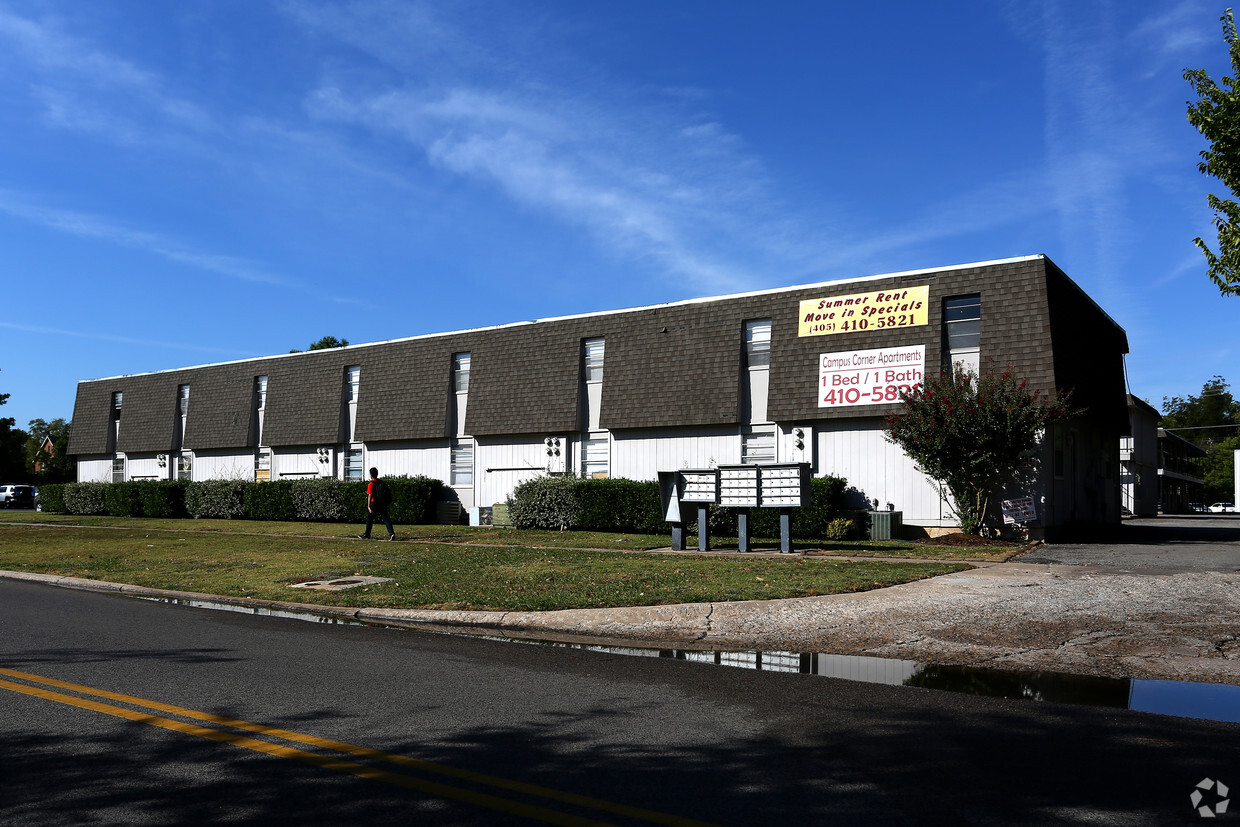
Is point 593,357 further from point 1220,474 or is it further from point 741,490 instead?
point 1220,474

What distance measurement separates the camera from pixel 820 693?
6.80m

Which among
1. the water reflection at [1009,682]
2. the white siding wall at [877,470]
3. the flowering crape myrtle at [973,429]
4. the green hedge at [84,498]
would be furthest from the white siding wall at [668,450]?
the green hedge at [84,498]

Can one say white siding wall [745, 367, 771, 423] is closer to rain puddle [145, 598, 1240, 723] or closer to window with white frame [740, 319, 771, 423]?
window with white frame [740, 319, 771, 423]

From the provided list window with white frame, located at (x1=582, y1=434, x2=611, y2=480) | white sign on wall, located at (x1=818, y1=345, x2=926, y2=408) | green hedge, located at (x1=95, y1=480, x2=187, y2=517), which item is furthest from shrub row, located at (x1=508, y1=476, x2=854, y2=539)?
green hedge, located at (x1=95, y1=480, x2=187, y2=517)

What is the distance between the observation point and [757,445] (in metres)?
25.1

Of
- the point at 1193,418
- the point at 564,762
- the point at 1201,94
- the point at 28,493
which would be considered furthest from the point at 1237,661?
the point at 1193,418

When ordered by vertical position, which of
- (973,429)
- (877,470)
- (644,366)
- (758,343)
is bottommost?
(877,470)

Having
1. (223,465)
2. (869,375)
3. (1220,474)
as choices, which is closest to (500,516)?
(869,375)

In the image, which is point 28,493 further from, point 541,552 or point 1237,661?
point 1237,661

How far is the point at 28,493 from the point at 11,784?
209 ft

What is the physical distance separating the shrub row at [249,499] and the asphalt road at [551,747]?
22.0 meters

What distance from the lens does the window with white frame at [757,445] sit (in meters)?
24.8

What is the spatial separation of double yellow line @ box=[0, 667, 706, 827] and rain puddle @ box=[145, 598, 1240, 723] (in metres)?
3.59

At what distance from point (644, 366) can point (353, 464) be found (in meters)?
13.3
